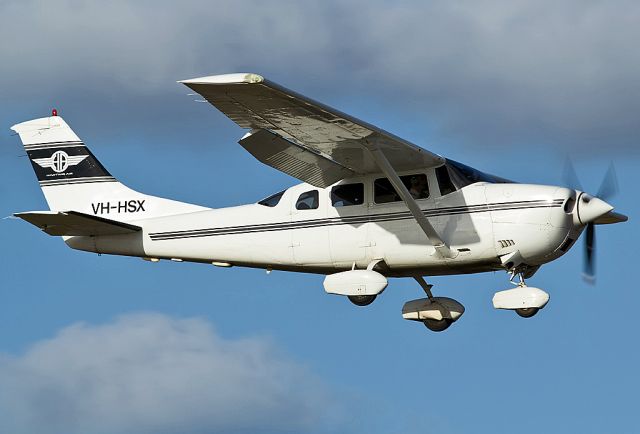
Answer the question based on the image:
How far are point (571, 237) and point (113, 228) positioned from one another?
791cm

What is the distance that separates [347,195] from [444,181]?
5.38 ft

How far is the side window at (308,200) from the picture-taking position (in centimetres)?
2338

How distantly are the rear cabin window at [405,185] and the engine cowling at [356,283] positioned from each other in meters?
1.23

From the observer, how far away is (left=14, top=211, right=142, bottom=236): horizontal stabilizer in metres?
23.5

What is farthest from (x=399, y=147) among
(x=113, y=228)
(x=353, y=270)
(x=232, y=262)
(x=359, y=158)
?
(x=113, y=228)

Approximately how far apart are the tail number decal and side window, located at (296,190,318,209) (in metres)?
3.42

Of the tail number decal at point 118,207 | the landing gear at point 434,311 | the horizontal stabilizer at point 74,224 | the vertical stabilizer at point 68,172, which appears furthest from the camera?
the vertical stabilizer at point 68,172

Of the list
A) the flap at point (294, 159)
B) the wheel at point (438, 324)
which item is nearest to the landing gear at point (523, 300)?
the wheel at point (438, 324)

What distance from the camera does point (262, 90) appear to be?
20.1 m

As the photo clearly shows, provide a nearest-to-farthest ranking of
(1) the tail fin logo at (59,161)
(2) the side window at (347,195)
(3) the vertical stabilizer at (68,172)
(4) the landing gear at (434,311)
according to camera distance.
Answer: (2) the side window at (347,195), (4) the landing gear at (434,311), (3) the vertical stabilizer at (68,172), (1) the tail fin logo at (59,161)

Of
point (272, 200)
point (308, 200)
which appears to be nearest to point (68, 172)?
point (272, 200)

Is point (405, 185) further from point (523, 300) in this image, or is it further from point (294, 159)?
point (523, 300)

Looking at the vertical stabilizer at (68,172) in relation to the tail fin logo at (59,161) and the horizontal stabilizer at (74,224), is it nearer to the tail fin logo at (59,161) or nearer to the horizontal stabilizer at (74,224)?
the tail fin logo at (59,161)

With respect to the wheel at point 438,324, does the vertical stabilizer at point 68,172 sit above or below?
above
